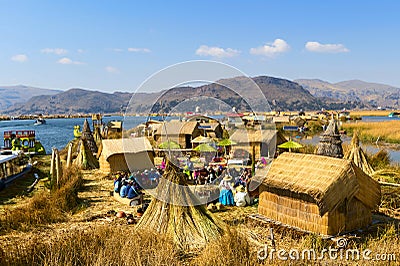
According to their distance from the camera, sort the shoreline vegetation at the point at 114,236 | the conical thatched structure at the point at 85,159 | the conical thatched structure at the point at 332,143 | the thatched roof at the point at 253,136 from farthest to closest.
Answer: the thatched roof at the point at 253,136
the conical thatched structure at the point at 85,159
the conical thatched structure at the point at 332,143
the shoreline vegetation at the point at 114,236

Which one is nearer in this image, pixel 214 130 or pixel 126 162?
pixel 126 162

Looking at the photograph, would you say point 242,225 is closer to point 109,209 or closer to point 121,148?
point 109,209

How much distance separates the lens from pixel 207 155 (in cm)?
2494

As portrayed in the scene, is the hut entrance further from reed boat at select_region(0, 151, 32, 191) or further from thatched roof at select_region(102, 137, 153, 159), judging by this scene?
reed boat at select_region(0, 151, 32, 191)

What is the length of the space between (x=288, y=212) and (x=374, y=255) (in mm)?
3433

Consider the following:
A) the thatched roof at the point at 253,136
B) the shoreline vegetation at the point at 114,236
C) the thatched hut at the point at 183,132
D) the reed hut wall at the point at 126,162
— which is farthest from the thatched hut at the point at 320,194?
the thatched hut at the point at 183,132

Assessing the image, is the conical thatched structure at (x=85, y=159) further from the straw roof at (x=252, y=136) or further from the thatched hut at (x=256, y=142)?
the straw roof at (x=252, y=136)

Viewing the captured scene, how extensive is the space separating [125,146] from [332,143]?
9838 millimetres

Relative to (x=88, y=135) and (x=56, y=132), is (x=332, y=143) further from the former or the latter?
(x=56, y=132)

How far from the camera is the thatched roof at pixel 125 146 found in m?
17.9

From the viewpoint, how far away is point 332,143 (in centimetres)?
1592

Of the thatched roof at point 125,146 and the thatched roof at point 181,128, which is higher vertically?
the thatched roof at point 181,128

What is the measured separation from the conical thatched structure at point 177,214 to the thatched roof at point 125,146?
9646 millimetres

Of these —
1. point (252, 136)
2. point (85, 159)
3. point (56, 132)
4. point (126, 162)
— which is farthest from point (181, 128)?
point (56, 132)
